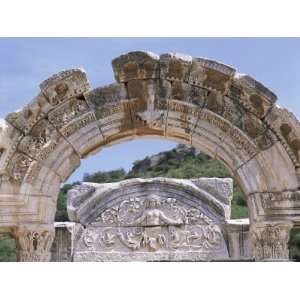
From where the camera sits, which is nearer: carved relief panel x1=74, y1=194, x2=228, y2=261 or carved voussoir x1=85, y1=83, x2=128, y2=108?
carved voussoir x1=85, y1=83, x2=128, y2=108

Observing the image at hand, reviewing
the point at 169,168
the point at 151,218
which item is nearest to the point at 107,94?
the point at 151,218

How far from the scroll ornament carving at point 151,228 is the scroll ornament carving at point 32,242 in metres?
10.5

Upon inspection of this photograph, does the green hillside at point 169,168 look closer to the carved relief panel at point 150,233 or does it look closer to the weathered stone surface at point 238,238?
the carved relief panel at point 150,233

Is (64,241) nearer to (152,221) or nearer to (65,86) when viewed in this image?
(152,221)

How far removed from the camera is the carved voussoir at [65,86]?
664 cm

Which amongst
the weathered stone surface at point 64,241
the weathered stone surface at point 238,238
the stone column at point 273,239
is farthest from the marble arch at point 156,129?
the weathered stone surface at point 238,238

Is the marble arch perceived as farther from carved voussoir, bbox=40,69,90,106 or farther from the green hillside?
the green hillside

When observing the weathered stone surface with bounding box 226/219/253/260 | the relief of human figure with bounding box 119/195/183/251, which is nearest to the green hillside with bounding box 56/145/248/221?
the relief of human figure with bounding box 119/195/183/251

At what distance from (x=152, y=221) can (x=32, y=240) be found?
434 inches

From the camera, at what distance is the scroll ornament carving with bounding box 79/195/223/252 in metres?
17.2

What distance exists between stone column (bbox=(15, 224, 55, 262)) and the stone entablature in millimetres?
10297

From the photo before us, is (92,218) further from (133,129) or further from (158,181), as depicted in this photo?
(133,129)

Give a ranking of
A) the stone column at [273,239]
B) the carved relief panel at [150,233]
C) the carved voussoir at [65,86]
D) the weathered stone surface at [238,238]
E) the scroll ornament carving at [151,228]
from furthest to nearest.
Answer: the scroll ornament carving at [151,228] → the carved relief panel at [150,233] → the weathered stone surface at [238,238] → the carved voussoir at [65,86] → the stone column at [273,239]

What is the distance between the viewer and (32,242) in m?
6.61
